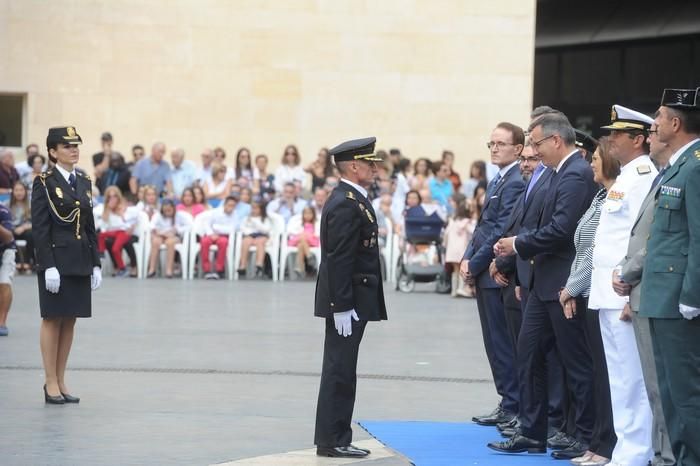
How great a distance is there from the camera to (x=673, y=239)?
6.48 meters

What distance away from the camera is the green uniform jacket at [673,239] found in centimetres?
635

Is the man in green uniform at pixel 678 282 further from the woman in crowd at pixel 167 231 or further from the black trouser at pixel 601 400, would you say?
the woman in crowd at pixel 167 231

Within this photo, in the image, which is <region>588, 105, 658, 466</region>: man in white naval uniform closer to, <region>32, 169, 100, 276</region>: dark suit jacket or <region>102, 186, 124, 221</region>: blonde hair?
<region>32, 169, 100, 276</region>: dark suit jacket

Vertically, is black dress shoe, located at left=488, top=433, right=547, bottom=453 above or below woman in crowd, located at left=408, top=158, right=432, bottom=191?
below

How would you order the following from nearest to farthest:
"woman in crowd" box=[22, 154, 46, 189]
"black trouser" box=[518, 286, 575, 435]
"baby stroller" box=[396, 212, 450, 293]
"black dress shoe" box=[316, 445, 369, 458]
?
"black dress shoe" box=[316, 445, 369, 458] < "black trouser" box=[518, 286, 575, 435] < "baby stroller" box=[396, 212, 450, 293] < "woman in crowd" box=[22, 154, 46, 189]

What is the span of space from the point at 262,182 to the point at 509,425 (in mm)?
14589

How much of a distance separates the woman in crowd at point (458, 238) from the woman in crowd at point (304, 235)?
2852 millimetres

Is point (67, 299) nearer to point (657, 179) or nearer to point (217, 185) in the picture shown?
point (657, 179)

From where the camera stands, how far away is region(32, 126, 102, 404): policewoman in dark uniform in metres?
9.66

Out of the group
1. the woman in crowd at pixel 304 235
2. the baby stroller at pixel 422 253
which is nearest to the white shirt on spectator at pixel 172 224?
the woman in crowd at pixel 304 235

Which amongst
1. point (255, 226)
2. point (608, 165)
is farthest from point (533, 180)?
point (255, 226)

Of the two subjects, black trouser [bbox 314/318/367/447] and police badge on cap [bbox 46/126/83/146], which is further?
police badge on cap [bbox 46/126/83/146]

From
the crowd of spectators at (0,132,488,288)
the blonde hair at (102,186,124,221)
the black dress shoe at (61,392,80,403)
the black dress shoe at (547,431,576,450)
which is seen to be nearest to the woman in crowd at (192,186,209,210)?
the crowd of spectators at (0,132,488,288)

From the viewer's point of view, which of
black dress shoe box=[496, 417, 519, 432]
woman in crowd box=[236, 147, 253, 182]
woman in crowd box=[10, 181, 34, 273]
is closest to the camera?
black dress shoe box=[496, 417, 519, 432]
